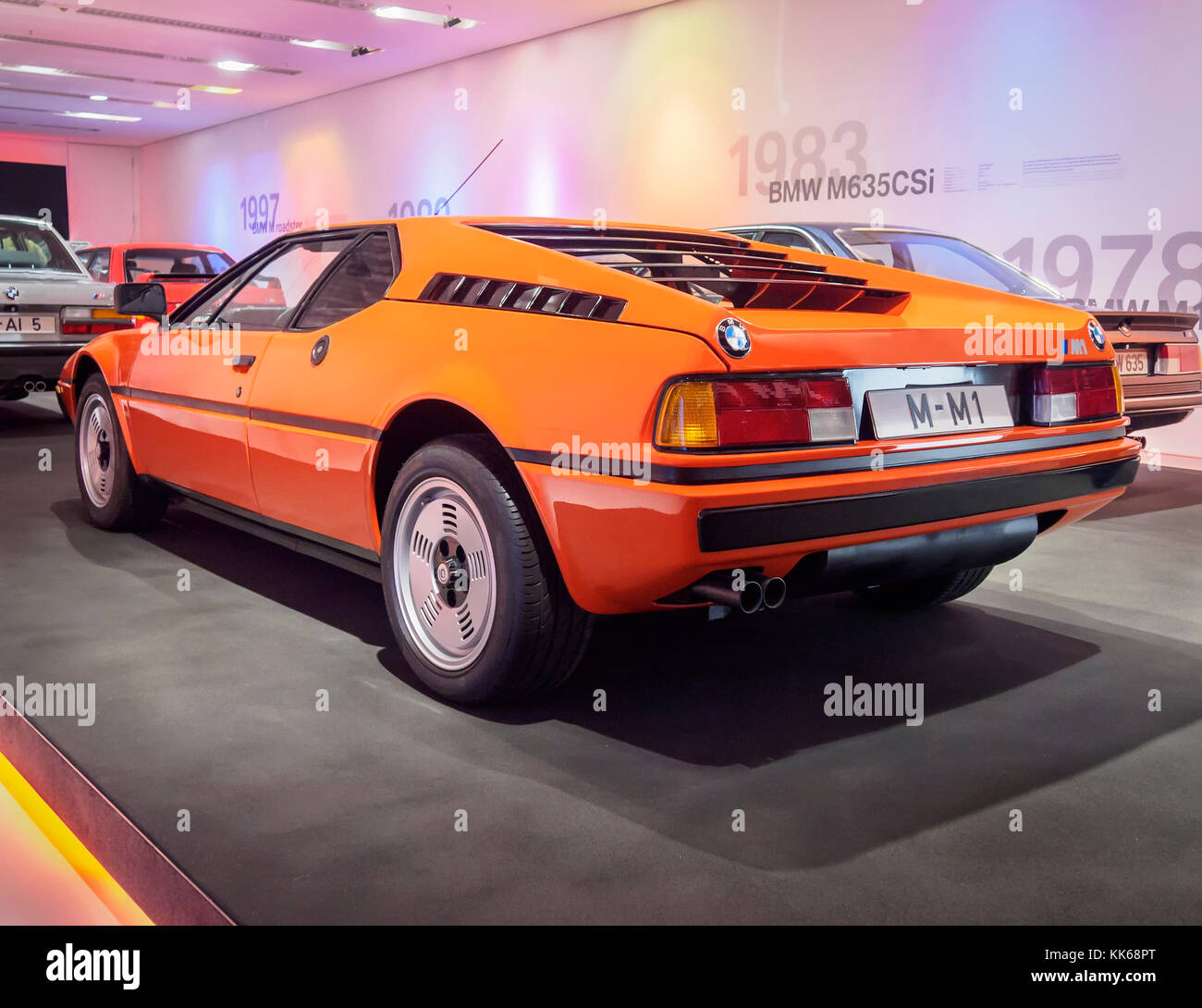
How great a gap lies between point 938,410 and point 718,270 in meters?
0.69

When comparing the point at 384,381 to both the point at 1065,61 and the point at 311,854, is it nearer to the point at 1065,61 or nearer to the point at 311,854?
the point at 311,854

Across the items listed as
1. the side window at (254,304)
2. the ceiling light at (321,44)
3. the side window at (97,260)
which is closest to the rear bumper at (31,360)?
the side window at (254,304)

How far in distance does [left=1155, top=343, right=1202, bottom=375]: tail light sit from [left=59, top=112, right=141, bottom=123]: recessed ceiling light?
19545 mm

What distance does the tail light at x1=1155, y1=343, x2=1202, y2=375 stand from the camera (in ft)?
17.9

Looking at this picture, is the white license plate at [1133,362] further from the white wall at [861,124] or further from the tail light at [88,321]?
the tail light at [88,321]

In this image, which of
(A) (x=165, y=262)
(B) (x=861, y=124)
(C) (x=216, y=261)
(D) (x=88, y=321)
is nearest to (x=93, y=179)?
(C) (x=216, y=261)

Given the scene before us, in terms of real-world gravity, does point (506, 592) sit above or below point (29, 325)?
below

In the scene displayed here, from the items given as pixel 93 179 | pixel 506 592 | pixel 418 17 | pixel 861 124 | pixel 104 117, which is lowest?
pixel 506 592

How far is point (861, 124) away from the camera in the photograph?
30.0ft

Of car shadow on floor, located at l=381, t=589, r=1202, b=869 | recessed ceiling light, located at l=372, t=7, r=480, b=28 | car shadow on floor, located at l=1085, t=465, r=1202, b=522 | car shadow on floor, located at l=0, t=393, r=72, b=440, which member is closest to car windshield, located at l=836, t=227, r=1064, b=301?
car shadow on floor, located at l=1085, t=465, r=1202, b=522

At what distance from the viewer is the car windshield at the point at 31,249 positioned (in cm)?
767

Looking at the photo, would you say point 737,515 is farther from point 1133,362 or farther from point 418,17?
point 418,17

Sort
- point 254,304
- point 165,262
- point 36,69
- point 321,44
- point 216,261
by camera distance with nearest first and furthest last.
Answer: point 254,304, point 165,262, point 216,261, point 321,44, point 36,69
